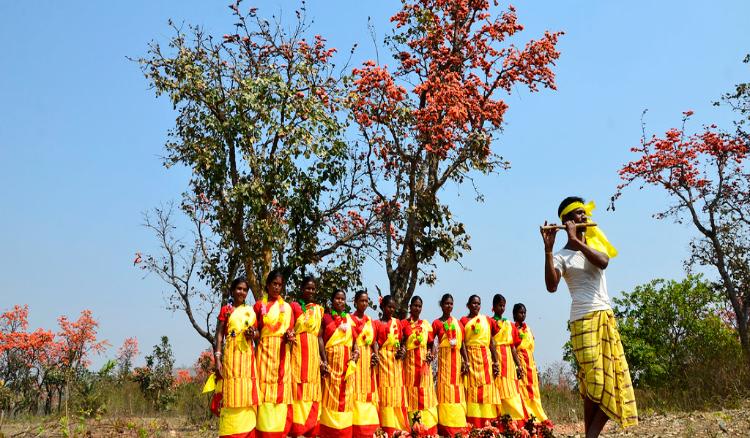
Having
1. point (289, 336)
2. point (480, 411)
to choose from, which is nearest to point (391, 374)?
point (480, 411)

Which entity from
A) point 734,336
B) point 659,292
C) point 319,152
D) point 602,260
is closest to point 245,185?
point 319,152

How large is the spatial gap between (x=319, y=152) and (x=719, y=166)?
11328 mm

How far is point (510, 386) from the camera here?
8695mm

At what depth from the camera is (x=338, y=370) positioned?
7.22 metres

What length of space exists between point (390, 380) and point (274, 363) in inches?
81.0

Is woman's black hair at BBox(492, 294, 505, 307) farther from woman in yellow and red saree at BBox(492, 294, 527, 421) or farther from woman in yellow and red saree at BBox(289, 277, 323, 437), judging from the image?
woman in yellow and red saree at BBox(289, 277, 323, 437)

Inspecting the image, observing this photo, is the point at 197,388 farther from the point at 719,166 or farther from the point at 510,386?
the point at 719,166

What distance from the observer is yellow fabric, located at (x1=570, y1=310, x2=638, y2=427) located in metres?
4.27

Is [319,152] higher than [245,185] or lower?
higher

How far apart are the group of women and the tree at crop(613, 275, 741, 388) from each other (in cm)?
724

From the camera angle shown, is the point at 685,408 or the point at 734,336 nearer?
the point at 685,408

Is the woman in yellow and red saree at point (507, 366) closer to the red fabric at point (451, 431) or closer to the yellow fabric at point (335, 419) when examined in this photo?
the red fabric at point (451, 431)

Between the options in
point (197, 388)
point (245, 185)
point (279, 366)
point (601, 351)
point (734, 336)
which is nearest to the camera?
point (601, 351)

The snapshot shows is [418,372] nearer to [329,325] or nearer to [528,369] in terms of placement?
[329,325]
